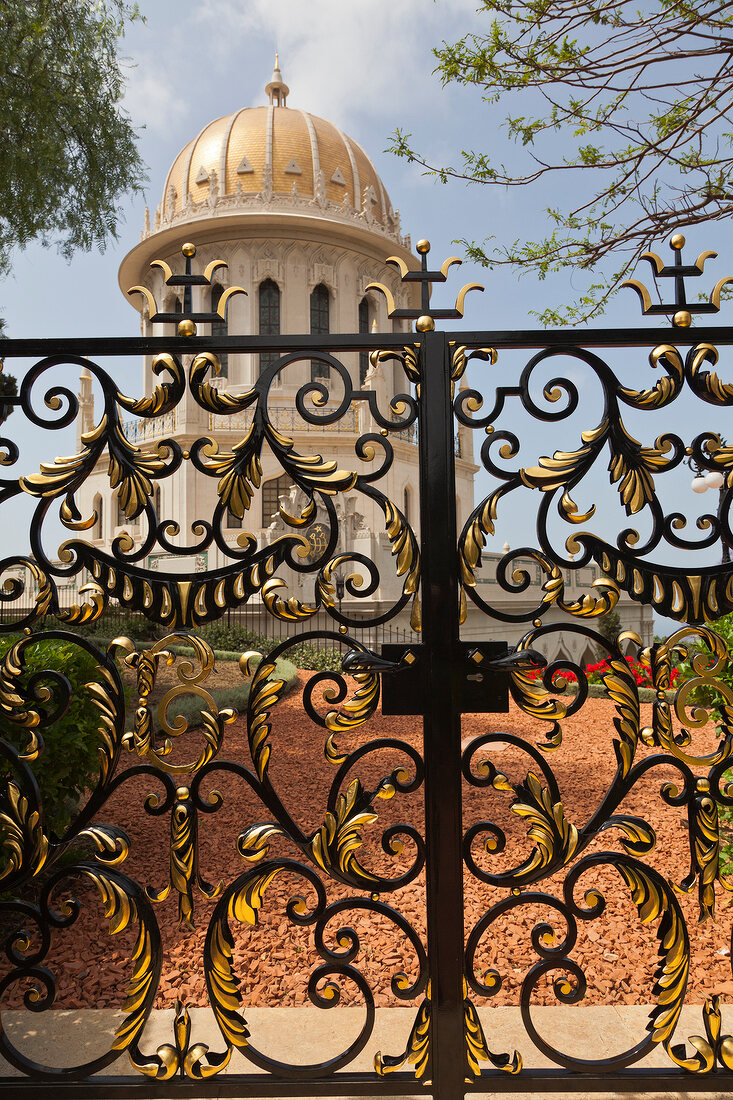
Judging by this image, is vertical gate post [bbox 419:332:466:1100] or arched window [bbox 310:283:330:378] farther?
arched window [bbox 310:283:330:378]

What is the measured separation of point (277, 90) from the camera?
3553cm

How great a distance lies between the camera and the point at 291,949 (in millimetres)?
3680

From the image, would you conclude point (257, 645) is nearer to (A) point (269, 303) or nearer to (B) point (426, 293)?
(B) point (426, 293)

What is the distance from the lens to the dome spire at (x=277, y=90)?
35219mm

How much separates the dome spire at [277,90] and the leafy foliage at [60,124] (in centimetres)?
3119

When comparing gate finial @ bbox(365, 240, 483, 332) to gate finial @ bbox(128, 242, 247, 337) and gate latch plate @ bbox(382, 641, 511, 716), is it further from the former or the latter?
gate latch plate @ bbox(382, 641, 511, 716)

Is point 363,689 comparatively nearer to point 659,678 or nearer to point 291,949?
Result: point 659,678

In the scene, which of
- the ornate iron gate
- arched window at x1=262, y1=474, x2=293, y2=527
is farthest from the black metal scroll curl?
arched window at x1=262, y1=474, x2=293, y2=527

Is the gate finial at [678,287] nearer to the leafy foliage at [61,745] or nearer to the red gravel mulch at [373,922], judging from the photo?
the red gravel mulch at [373,922]

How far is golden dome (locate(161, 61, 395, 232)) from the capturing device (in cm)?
3058

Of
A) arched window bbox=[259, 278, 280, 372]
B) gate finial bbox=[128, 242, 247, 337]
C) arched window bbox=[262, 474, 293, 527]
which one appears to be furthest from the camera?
arched window bbox=[259, 278, 280, 372]

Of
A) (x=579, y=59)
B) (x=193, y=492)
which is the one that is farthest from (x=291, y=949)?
(x=193, y=492)

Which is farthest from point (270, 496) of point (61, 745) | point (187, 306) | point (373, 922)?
point (187, 306)

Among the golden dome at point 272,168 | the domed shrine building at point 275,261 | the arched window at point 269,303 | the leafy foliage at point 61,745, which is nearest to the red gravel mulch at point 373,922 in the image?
the leafy foliage at point 61,745
